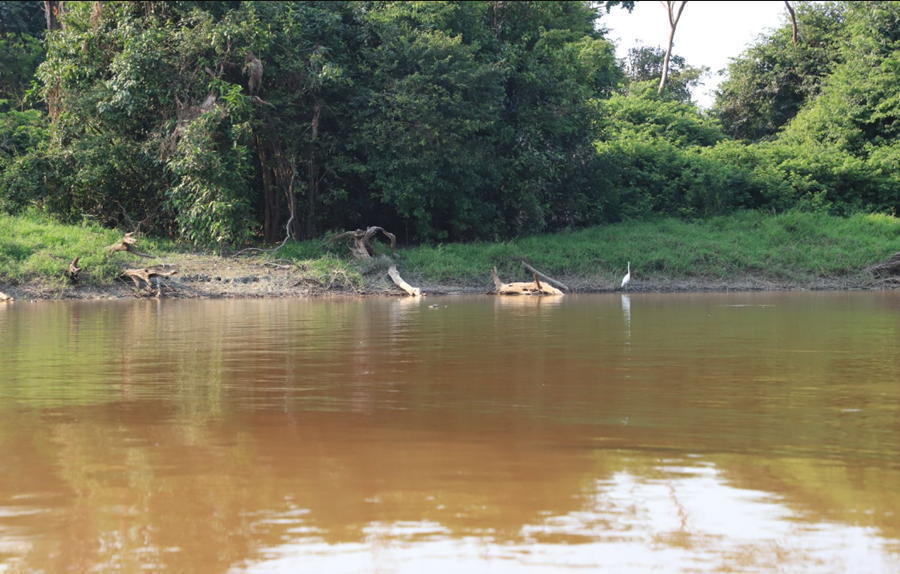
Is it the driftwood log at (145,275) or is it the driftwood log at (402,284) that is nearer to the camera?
the driftwood log at (145,275)

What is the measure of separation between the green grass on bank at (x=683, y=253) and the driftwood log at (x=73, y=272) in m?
7.95

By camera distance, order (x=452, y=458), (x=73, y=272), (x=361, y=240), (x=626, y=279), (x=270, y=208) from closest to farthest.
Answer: (x=452, y=458), (x=73, y=272), (x=626, y=279), (x=361, y=240), (x=270, y=208)

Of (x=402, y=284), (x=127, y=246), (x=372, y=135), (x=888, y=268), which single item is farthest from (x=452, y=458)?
(x=888, y=268)

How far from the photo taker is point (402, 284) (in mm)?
22266

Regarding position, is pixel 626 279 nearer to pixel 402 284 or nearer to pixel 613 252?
pixel 613 252

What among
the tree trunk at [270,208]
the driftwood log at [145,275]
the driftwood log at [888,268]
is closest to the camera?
the driftwood log at [145,275]

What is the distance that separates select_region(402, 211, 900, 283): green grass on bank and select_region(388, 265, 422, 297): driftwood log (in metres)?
0.91

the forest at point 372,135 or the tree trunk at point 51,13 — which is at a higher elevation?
the tree trunk at point 51,13

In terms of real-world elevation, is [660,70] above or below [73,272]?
above

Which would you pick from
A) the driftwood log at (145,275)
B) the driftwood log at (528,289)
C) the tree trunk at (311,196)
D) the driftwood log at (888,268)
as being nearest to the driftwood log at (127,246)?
the driftwood log at (145,275)

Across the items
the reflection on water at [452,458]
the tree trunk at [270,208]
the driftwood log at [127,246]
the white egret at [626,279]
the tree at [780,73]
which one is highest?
the tree at [780,73]

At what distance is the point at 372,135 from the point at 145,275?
727 cm

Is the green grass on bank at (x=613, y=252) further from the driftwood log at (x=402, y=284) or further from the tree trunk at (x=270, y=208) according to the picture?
the tree trunk at (x=270, y=208)

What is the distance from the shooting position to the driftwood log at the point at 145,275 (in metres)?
20.8
